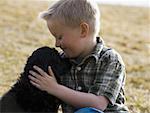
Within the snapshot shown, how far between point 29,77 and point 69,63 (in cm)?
34

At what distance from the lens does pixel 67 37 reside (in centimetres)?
343

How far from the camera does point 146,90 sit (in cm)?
650

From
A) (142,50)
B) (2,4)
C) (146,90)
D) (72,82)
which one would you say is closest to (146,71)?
(146,90)

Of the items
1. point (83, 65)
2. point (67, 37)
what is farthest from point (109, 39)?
point (67, 37)

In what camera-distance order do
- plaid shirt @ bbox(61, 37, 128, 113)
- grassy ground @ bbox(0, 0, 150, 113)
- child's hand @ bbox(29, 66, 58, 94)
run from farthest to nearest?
grassy ground @ bbox(0, 0, 150, 113), plaid shirt @ bbox(61, 37, 128, 113), child's hand @ bbox(29, 66, 58, 94)

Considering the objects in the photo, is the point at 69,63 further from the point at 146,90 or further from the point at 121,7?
the point at 121,7

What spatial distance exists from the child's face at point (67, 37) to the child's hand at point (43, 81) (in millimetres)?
207

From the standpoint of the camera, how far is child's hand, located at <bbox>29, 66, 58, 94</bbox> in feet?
11.0

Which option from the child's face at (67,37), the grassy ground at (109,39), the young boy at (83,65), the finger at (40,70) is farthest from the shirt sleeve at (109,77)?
the grassy ground at (109,39)

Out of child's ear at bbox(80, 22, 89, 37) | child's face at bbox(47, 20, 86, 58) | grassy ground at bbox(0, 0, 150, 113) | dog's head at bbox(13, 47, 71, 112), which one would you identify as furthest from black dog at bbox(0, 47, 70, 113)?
grassy ground at bbox(0, 0, 150, 113)

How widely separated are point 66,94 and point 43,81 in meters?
0.19

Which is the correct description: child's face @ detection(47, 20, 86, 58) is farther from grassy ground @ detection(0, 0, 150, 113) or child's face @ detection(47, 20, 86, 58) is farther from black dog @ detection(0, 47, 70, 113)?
grassy ground @ detection(0, 0, 150, 113)

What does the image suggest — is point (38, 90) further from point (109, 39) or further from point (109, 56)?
point (109, 39)

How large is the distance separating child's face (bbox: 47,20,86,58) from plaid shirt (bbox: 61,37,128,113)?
0.12 m
